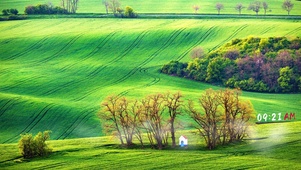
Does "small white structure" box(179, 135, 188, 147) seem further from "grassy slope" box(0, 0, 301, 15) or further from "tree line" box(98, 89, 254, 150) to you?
"grassy slope" box(0, 0, 301, 15)

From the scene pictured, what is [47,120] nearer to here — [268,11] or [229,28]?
[229,28]

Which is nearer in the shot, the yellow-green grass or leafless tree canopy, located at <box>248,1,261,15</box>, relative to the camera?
the yellow-green grass

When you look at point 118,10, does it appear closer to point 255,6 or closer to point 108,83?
point 255,6

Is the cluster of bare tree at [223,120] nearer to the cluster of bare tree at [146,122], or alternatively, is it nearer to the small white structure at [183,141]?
the small white structure at [183,141]

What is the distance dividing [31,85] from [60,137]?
→ 19533 millimetres

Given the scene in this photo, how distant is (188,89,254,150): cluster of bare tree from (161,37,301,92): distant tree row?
23622mm

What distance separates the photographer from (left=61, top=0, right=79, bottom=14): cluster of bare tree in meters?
118

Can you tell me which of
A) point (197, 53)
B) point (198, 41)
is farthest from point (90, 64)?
point (198, 41)

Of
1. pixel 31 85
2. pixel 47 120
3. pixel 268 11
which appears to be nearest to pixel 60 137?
pixel 47 120

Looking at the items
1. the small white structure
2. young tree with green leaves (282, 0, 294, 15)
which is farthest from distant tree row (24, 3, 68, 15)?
the small white structure

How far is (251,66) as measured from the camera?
280ft

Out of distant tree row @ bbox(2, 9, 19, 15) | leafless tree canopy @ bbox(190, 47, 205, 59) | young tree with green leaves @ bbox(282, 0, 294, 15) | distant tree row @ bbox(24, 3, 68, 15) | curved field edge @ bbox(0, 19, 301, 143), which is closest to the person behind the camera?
curved field edge @ bbox(0, 19, 301, 143)

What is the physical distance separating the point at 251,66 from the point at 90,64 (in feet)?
74.9
